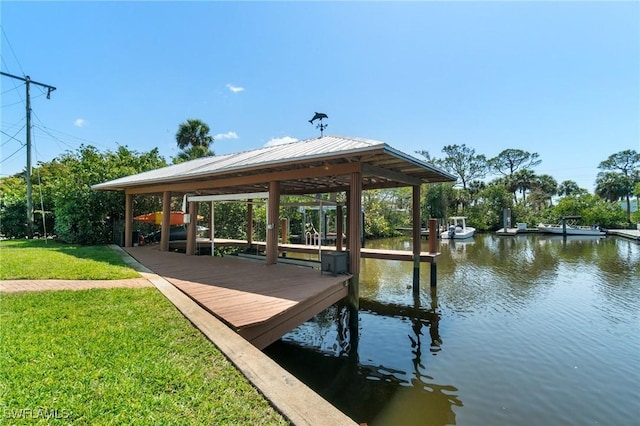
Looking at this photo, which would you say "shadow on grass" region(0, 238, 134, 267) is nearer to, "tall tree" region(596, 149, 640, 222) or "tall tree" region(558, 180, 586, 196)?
"tall tree" region(596, 149, 640, 222)

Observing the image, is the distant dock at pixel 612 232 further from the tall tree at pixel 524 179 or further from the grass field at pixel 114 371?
the grass field at pixel 114 371

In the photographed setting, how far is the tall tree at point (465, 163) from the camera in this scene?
47.8m

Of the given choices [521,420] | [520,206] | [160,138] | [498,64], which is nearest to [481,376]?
[521,420]

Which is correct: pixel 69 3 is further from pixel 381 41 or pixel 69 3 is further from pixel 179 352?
pixel 179 352

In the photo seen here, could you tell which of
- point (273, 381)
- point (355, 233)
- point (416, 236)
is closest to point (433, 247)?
point (416, 236)

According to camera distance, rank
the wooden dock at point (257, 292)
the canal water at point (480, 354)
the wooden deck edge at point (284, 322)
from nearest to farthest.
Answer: the wooden deck edge at point (284, 322)
the wooden dock at point (257, 292)
the canal water at point (480, 354)

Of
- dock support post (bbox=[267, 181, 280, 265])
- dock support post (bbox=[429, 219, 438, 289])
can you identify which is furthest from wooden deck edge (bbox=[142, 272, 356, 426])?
dock support post (bbox=[429, 219, 438, 289])

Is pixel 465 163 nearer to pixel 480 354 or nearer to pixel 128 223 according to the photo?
pixel 128 223

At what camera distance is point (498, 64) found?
1185 centimetres

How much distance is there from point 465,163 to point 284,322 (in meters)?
50.0

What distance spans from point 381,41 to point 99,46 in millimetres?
11718

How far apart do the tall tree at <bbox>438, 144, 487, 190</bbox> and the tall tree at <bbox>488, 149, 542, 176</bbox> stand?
5.49m

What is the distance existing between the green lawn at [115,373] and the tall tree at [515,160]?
57496 millimetres

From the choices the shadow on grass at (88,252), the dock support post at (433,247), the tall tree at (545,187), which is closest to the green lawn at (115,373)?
the shadow on grass at (88,252)
